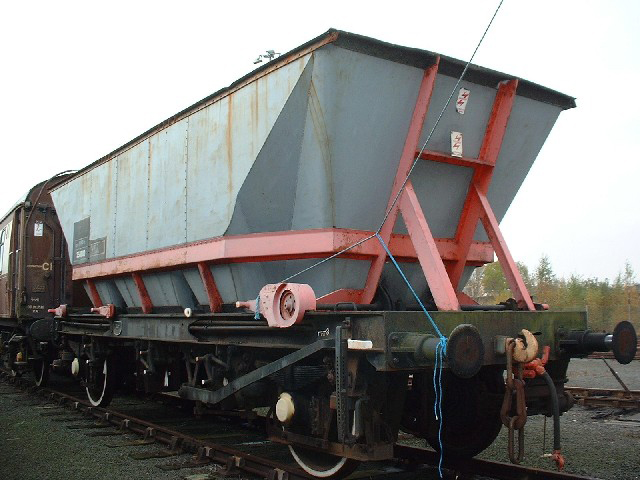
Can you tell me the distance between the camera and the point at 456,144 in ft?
17.1

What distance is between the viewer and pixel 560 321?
192 inches

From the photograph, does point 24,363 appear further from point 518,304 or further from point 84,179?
point 518,304

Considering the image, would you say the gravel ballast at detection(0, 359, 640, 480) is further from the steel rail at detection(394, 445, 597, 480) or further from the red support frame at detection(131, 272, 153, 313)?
the red support frame at detection(131, 272, 153, 313)

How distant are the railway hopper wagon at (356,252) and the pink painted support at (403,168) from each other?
0.02m

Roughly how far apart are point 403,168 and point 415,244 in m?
Result: 0.62

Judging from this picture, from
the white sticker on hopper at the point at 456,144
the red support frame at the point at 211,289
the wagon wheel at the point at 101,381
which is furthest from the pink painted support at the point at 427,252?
the wagon wheel at the point at 101,381

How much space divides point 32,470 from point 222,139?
344cm

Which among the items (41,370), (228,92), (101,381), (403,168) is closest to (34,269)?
(41,370)

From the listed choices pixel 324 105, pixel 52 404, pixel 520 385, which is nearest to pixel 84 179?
pixel 52 404

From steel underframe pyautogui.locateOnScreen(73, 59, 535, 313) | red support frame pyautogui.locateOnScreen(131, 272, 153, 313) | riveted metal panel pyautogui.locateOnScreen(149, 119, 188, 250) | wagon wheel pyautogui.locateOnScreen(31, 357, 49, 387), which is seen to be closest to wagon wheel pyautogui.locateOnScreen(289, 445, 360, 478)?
steel underframe pyautogui.locateOnScreen(73, 59, 535, 313)

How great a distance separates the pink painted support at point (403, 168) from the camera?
4910mm

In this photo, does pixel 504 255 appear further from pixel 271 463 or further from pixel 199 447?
pixel 199 447

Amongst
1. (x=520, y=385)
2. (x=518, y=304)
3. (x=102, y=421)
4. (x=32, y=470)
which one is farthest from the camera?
(x=102, y=421)

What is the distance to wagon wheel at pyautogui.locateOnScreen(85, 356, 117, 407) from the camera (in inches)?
335
